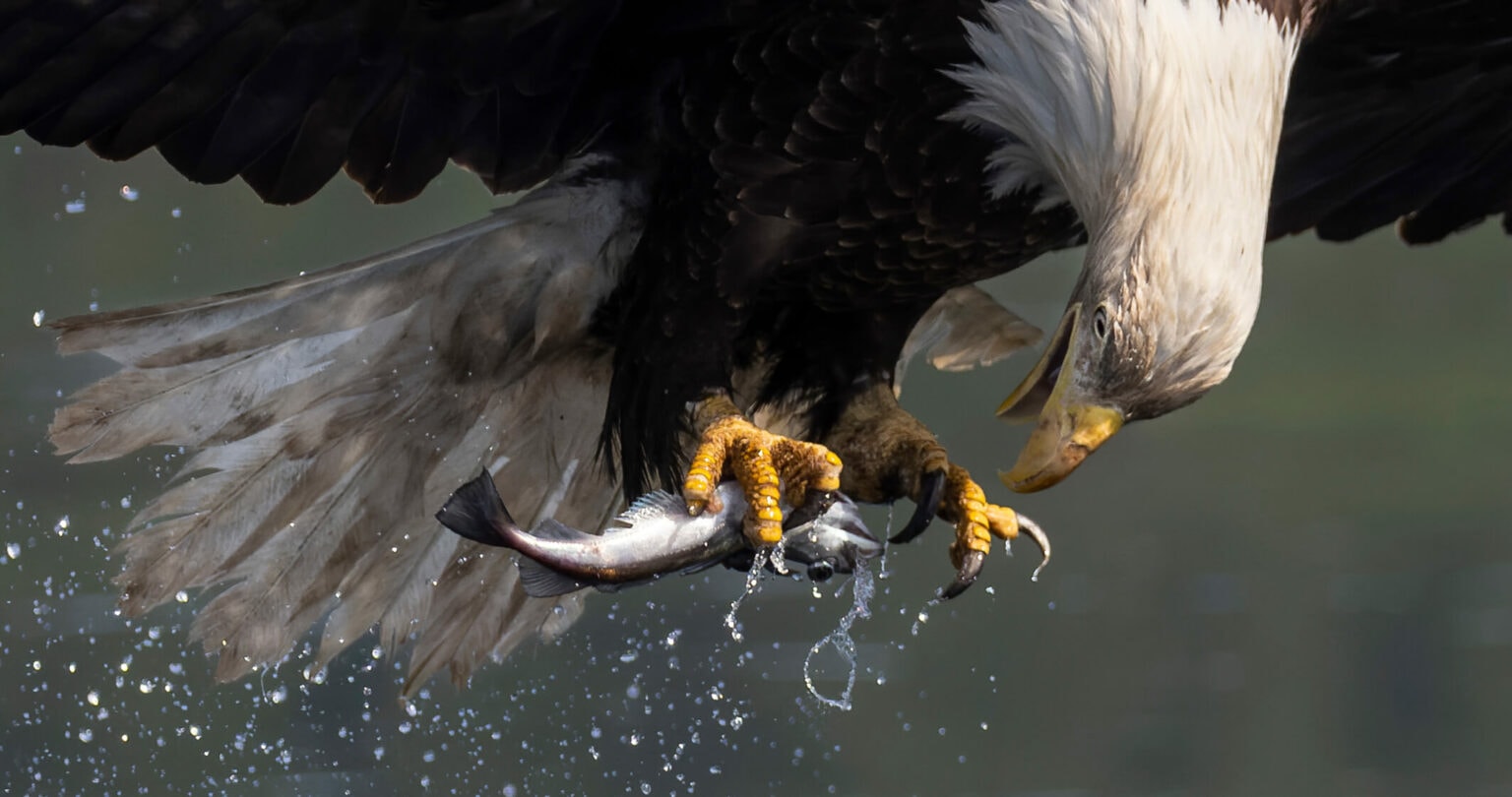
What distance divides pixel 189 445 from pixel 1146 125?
1.49 meters

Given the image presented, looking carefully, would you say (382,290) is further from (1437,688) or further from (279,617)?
(1437,688)

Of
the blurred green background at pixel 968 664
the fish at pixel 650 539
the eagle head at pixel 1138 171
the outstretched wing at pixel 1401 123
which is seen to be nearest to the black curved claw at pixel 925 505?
the fish at pixel 650 539

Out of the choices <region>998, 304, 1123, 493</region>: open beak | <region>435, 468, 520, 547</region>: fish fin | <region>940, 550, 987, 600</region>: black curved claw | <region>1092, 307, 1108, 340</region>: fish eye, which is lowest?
<region>940, 550, 987, 600</region>: black curved claw

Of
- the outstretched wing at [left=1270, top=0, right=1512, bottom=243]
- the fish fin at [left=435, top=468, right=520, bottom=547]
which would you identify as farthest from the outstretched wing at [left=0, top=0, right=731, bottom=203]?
the outstretched wing at [left=1270, top=0, right=1512, bottom=243]

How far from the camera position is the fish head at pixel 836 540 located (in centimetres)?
294

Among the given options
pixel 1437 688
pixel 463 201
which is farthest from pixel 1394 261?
pixel 1437 688

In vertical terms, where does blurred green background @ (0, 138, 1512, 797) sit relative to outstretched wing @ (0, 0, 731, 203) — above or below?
below

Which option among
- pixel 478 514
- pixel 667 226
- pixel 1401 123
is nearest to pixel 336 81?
pixel 667 226

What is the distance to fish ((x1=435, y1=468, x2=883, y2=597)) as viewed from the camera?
2617 mm

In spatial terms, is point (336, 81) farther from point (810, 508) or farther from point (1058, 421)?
point (1058, 421)

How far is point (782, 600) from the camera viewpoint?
19.7ft

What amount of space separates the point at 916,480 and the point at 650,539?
0.59 m

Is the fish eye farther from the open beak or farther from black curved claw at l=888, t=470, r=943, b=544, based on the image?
black curved claw at l=888, t=470, r=943, b=544

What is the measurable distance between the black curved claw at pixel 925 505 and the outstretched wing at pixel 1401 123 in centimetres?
81
